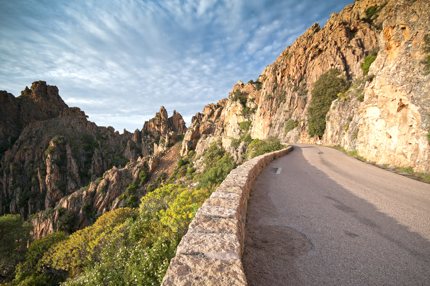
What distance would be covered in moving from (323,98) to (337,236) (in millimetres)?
38246

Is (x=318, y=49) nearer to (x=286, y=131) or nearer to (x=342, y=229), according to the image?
(x=286, y=131)

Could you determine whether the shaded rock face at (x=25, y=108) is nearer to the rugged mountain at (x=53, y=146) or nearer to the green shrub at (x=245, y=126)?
the rugged mountain at (x=53, y=146)

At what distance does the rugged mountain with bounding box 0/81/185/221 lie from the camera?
80.0m

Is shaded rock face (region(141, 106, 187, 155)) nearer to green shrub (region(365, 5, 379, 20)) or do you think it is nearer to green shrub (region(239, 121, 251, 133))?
green shrub (region(239, 121, 251, 133))

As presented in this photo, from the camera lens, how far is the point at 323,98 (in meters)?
36.9

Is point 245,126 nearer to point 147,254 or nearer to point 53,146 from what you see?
point 147,254

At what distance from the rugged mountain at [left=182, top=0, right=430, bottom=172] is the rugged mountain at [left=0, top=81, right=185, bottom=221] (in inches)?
1347

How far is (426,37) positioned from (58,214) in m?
69.4

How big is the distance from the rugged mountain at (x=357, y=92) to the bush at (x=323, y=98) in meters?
0.62

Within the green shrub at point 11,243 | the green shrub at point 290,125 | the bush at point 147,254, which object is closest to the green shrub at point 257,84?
the green shrub at point 290,125

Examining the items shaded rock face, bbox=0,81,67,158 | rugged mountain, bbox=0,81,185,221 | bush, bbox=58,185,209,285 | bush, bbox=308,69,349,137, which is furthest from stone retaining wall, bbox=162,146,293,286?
shaded rock face, bbox=0,81,67,158

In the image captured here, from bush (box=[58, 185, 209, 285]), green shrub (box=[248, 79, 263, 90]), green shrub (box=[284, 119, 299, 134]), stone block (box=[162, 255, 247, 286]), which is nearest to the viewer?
stone block (box=[162, 255, 247, 286])

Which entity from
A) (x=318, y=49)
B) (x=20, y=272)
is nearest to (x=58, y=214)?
(x=20, y=272)

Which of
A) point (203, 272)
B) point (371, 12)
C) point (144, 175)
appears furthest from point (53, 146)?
point (371, 12)
